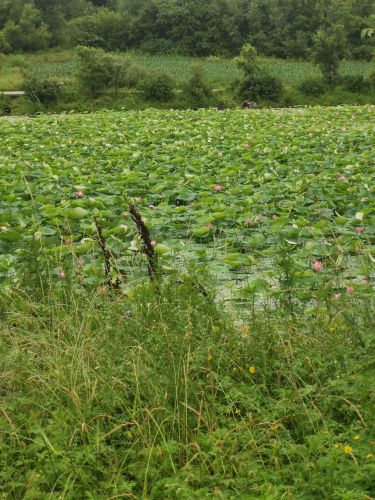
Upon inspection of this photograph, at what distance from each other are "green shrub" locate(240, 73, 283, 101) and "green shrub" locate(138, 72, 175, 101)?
6.60 ft

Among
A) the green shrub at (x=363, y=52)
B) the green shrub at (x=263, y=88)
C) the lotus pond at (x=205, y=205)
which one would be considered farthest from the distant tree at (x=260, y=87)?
the green shrub at (x=363, y=52)

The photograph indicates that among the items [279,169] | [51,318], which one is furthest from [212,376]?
[279,169]

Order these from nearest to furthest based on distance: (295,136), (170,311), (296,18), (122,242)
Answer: (170,311), (122,242), (295,136), (296,18)

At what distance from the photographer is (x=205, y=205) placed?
493 centimetres

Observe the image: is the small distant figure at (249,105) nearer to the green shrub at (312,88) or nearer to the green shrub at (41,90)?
the green shrub at (312,88)

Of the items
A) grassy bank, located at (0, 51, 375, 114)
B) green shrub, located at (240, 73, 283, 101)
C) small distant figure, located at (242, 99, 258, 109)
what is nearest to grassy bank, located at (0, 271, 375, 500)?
grassy bank, located at (0, 51, 375, 114)

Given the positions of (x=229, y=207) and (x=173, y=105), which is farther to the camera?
(x=173, y=105)

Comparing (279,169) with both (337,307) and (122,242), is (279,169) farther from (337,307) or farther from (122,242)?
(337,307)

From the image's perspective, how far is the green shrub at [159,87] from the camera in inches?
762

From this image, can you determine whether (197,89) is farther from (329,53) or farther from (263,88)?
(329,53)

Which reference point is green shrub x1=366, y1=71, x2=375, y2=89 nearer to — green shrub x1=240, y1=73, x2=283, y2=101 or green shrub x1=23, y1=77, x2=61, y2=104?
green shrub x1=240, y1=73, x2=283, y2=101

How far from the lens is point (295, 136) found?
8.84 m

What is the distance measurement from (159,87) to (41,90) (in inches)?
120

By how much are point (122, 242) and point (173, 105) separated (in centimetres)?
1553
